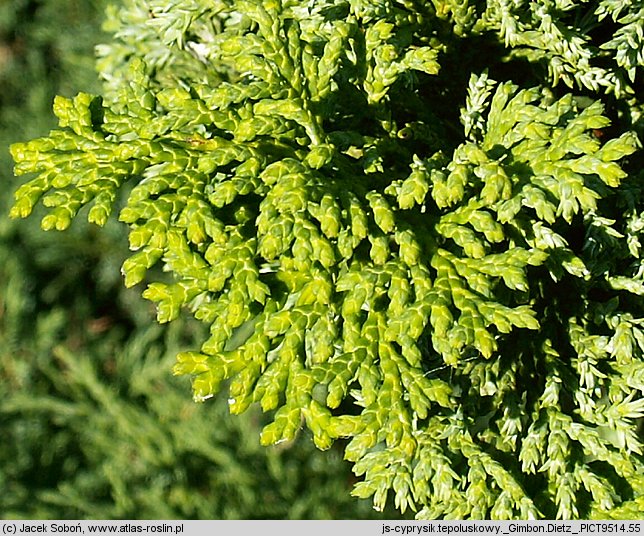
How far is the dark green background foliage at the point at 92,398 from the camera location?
10.0ft

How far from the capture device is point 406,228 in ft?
4.40

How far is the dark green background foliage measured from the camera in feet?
10.0

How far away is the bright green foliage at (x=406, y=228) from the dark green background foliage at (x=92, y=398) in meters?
1.40

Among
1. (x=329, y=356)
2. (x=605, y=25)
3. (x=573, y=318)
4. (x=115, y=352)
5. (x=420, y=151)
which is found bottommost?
(x=115, y=352)

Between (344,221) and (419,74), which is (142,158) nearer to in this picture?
(344,221)

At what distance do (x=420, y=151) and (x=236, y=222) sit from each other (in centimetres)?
38

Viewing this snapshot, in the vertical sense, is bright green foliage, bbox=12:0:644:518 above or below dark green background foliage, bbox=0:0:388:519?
above

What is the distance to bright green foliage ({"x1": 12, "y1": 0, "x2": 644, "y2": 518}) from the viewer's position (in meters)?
1.29

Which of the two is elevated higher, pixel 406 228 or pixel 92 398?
pixel 406 228

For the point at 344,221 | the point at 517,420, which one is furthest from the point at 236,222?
the point at 517,420

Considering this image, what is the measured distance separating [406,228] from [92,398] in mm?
2438

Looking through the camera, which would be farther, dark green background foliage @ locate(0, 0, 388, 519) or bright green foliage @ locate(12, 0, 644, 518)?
dark green background foliage @ locate(0, 0, 388, 519)

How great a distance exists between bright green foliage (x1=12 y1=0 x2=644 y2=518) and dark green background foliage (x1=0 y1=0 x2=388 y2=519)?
1404mm

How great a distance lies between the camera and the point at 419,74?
1.59 metres
